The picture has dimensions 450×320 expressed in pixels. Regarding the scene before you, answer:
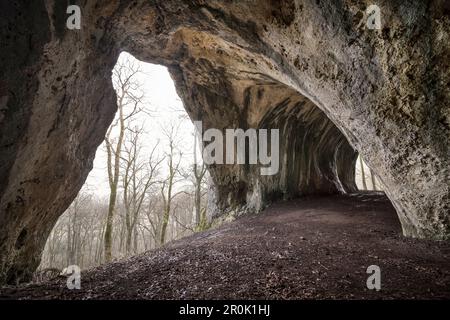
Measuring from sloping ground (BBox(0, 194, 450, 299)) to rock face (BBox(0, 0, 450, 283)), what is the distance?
98cm

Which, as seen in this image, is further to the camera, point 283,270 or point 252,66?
point 252,66

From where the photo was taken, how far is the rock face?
3.53 m

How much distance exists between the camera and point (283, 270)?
9.71 ft

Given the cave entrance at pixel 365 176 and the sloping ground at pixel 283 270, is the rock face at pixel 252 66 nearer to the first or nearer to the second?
the sloping ground at pixel 283 270

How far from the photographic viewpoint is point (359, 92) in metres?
4.16

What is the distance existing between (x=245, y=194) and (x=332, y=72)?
5781 mm

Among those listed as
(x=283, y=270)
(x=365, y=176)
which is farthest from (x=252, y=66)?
(x=365, y=176)

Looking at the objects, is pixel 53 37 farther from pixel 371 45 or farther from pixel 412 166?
pixel 412 166

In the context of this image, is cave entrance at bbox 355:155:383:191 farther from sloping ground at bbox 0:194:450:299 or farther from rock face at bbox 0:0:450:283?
sloping ground at bbox 0:194:450:299

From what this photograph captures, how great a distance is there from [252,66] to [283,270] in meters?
5.66

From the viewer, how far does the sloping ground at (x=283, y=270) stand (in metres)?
2.46

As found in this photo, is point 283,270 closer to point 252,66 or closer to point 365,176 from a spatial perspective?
point 252,66

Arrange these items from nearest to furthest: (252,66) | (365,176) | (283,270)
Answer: (283,270) → (252,66) → (365,176)
